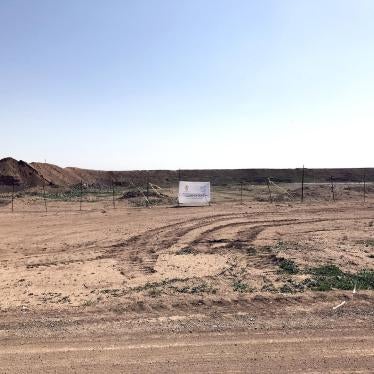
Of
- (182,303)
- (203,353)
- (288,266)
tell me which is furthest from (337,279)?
(203,353)

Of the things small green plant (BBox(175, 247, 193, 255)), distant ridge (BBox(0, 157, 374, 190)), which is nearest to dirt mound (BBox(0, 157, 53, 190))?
distant ridge (BBox(0, 157, 374, 190))

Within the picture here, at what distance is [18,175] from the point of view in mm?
61250

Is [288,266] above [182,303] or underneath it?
above

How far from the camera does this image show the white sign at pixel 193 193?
114 ft

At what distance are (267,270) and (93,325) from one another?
6.26 metres

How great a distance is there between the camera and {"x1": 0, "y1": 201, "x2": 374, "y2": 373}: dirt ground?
7184 millimetres

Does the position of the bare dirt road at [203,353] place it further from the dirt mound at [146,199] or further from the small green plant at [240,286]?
the dirt mound at [146,199]

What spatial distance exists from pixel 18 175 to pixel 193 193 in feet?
115

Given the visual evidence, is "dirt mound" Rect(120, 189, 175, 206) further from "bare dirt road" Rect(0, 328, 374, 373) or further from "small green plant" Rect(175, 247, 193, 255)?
"bare dirt road" Rect(0, 328, 374, 373)

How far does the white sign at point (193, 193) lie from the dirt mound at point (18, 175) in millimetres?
30157

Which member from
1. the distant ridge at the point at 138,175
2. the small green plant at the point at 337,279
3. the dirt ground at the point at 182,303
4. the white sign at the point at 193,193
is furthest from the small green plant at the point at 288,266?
the distant ridge at the point at 138,175

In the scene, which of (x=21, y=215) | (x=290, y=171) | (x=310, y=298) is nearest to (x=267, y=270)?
(x=310, y=298)

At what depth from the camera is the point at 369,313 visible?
929 centimetres

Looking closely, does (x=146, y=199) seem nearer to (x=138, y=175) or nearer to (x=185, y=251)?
(x=185, y=251)
